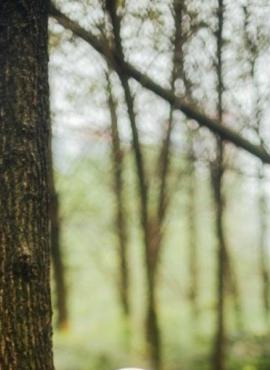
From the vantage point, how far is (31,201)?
11.4 ft

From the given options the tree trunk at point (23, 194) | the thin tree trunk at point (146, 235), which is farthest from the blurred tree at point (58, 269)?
the tree trunk at point (23, 194)

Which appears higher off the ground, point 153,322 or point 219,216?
point 219,216

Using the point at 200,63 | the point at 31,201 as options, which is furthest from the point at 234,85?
the point at 31,201

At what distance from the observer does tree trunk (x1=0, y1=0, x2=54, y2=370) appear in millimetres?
3396

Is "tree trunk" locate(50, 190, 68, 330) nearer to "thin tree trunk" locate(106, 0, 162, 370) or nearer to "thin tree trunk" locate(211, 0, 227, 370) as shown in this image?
"thin tree trunk" locate(106, 0, 162, 370)

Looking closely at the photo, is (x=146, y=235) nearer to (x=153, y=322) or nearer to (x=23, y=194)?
(x=153, y=322)

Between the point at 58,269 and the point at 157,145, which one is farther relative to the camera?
the point at 58,269

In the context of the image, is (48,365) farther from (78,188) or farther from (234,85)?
(78,188)

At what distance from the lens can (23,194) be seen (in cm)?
345

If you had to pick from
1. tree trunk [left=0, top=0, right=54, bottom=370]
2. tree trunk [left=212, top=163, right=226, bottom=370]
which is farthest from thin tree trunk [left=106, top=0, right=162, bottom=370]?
tree trunk [left=0, top=0, right=54, bottom=370]

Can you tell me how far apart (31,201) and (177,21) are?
7.19 feet

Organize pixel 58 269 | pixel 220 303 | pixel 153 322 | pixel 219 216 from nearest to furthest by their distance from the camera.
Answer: pixel 219 216, pixel 153 322, pixel 220 303, pixel 58 269

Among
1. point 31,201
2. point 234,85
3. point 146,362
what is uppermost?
point 234,85

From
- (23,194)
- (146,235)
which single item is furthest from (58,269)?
(23,194)
